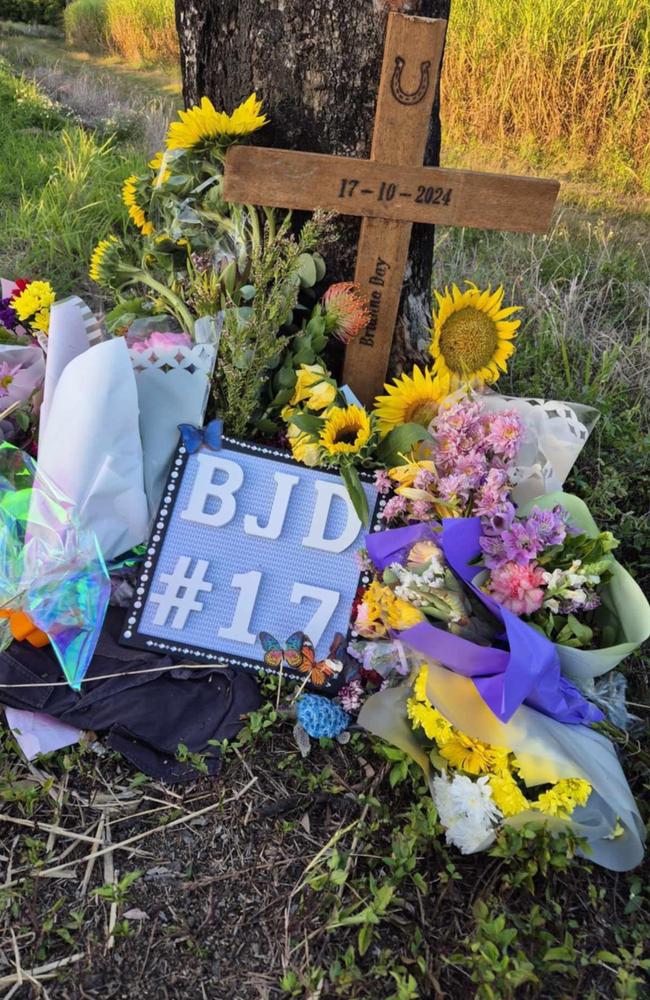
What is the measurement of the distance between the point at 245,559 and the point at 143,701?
1.34ft

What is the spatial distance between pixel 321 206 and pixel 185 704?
1246mm

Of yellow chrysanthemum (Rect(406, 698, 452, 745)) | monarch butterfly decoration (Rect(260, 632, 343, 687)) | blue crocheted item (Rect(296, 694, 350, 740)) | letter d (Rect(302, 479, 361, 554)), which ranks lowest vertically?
blue crocheted item (Rect(296, 694, 350, 740))

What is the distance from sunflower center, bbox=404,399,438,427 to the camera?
81.0 inches

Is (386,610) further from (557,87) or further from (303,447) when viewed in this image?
(557,87)

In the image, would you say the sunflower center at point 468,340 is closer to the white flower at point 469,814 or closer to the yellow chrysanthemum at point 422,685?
the yellow chrysanthemum at point 422,685

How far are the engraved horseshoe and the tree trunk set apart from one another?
0.44 feet

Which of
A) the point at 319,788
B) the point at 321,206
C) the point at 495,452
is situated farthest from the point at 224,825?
the point at 321,206

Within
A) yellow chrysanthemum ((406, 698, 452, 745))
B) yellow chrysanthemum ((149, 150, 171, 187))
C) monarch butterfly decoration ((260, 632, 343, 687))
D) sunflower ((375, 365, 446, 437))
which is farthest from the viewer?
yellow chrysanthemum ((149, 150, 171, 187))

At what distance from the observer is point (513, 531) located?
1.63 metres

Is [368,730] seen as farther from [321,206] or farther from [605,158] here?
[605,158]

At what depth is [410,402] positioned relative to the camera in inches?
81.2

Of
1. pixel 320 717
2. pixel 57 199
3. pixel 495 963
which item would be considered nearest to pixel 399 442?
pixel 320 717

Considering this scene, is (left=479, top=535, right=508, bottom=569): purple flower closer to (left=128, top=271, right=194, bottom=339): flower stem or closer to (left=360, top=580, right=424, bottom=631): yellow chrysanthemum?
(left=360, top=580, right=424, bottom=631): yellow chrysanthemum

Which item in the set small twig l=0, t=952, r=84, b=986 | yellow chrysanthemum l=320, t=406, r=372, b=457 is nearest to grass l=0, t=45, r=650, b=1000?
small twig l=0, t=952, r=84, b=986
